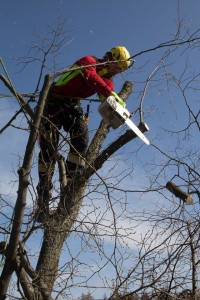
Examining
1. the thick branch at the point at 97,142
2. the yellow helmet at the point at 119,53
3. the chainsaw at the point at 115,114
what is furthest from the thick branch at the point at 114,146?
the yellow helmet at the point at 119,53

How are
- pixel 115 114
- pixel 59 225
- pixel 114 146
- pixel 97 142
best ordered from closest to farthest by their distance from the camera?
pixel 59 225 < pixel 115 114 < pixel 114 146 < pixel 97 142

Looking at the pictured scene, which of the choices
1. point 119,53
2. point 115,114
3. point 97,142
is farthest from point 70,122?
point 119,53

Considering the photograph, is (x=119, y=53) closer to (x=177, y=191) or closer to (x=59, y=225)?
(x=177, y=191)

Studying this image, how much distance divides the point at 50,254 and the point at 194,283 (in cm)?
200

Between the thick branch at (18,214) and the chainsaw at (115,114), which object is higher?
the chainsaw at (115,114)

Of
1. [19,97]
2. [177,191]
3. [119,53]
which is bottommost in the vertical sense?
[177,191]

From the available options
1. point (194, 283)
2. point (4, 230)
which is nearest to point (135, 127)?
point (4, 230)

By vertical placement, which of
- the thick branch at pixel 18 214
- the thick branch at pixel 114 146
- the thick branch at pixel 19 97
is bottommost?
the thick branch at pixel 18 214

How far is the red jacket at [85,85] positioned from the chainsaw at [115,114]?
0.21m

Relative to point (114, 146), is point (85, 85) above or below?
above

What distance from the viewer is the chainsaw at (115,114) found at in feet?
11.0

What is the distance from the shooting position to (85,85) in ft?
12.3

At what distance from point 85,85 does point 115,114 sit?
1.85 ft

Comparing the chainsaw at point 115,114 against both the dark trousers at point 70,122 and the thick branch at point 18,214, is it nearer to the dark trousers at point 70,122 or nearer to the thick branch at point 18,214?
the dark trousers at point 70,122
